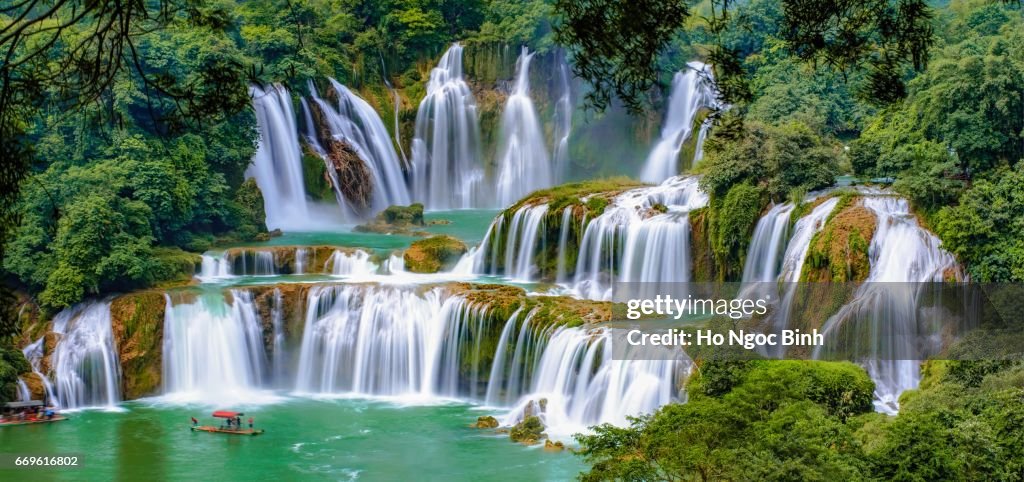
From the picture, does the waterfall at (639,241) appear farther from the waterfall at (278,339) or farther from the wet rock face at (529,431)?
the waterfall at (278,339)

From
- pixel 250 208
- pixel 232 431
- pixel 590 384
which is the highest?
pixel 250 208

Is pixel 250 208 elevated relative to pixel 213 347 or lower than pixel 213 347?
elevated

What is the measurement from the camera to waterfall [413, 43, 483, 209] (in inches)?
1325

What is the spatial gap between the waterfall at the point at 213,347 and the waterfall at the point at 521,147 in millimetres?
14369

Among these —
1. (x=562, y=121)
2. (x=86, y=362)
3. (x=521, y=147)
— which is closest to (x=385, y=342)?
(x=86, y=362)

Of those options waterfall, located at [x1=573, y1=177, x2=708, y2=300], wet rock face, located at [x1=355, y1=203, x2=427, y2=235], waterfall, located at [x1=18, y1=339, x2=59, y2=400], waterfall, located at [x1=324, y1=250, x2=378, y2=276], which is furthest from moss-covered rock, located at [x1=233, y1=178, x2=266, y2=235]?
waterfall, located at [x1=573, y1=177, x2=708, y2=300]

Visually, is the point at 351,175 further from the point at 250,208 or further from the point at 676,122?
the point at 676,122

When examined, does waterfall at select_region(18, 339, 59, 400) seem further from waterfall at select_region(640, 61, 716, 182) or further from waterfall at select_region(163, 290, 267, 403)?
waterfall at select_region(640, 61, 716, 182)

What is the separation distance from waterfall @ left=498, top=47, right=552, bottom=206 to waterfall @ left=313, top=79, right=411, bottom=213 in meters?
3.35

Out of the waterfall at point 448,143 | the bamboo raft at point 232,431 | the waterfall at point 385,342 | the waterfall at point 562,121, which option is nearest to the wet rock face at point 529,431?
the waterfall at point 385,342

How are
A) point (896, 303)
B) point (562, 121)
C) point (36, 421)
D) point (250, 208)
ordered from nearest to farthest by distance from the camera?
point (896, 303) → point (36, 421) → point (250, 208) → point (562, 121)

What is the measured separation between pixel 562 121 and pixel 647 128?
3003 millimetres

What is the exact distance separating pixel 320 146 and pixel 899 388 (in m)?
18.0

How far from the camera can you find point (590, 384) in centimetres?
1764
